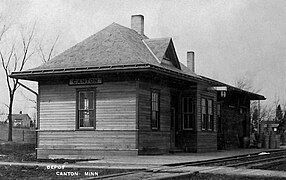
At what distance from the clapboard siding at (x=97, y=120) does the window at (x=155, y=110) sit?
69.5 inches

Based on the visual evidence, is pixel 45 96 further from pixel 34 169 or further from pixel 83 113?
pixel 34 169

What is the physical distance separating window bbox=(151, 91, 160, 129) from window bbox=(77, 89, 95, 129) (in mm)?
2737

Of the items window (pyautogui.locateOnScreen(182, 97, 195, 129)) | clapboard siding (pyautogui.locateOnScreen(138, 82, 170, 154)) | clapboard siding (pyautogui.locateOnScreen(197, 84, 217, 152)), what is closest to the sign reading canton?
clapboard siding (pyautogui.locateOnScreen(138, 82, 170, 154))

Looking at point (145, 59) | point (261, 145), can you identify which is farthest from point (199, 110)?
point (261, 145)

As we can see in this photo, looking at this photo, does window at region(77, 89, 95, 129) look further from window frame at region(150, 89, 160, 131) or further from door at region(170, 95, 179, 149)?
door at region(170, 95, 179, 149)

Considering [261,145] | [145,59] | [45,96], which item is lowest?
[261,145]

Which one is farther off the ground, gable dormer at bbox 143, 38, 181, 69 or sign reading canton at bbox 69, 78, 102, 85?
gable dormer at bbox 143, 38, 181, 69

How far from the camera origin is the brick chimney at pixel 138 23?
3316cm

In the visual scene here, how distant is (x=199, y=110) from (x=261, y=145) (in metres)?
12.9

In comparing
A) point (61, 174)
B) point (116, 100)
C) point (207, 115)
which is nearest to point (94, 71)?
point (116, 100)

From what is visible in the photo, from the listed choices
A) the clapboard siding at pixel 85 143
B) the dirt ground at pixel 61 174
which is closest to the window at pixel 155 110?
the clapboard siding at pixel 85 143

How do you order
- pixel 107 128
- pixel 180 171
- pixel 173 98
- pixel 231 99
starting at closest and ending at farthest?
pixel 180 171
pixel 107 128
pixel 173 98
pixel 231 99

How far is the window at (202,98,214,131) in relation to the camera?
98.4 feet

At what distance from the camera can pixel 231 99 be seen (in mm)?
37531
